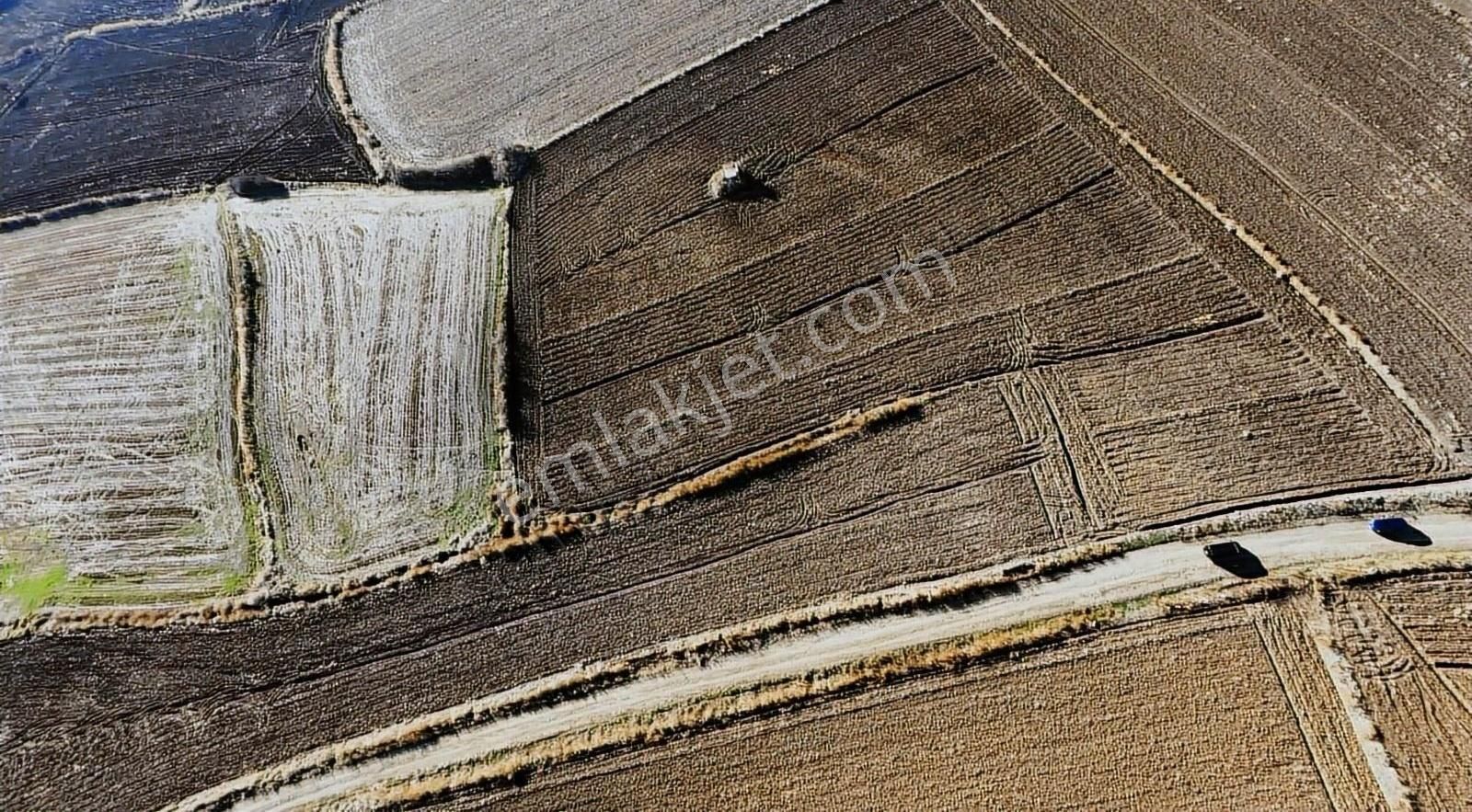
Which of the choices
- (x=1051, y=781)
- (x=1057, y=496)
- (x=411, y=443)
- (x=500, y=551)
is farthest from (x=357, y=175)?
(x=1051, y=781)

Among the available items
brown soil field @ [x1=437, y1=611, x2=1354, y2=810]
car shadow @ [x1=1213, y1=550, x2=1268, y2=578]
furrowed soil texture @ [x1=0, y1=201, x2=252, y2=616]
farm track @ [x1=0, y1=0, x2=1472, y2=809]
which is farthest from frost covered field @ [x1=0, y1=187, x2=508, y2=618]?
car shadow @ [x1=1213, y1=550, x2=1268, y2=578]

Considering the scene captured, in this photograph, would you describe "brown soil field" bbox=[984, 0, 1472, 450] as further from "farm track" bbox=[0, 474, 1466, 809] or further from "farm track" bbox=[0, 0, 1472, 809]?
"farm track" bbox=[0, 474, 1466, 809]

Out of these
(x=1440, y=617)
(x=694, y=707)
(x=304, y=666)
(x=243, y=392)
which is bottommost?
(x=1440, y=617)

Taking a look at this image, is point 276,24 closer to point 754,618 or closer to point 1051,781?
point 754,618

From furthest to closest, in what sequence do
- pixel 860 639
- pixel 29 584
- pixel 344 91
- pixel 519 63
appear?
pixel 344 91 → pixel 519 63 → pixel 29 584 → pixel 860 639

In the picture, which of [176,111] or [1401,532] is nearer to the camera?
[1401,532]

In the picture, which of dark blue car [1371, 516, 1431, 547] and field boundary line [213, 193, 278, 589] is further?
field boundary line [213, 193, 278, 589]

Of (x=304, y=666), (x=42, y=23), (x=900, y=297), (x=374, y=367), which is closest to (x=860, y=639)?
(x=900, y=297)

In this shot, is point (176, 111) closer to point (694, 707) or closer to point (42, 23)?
point (42, 23)
